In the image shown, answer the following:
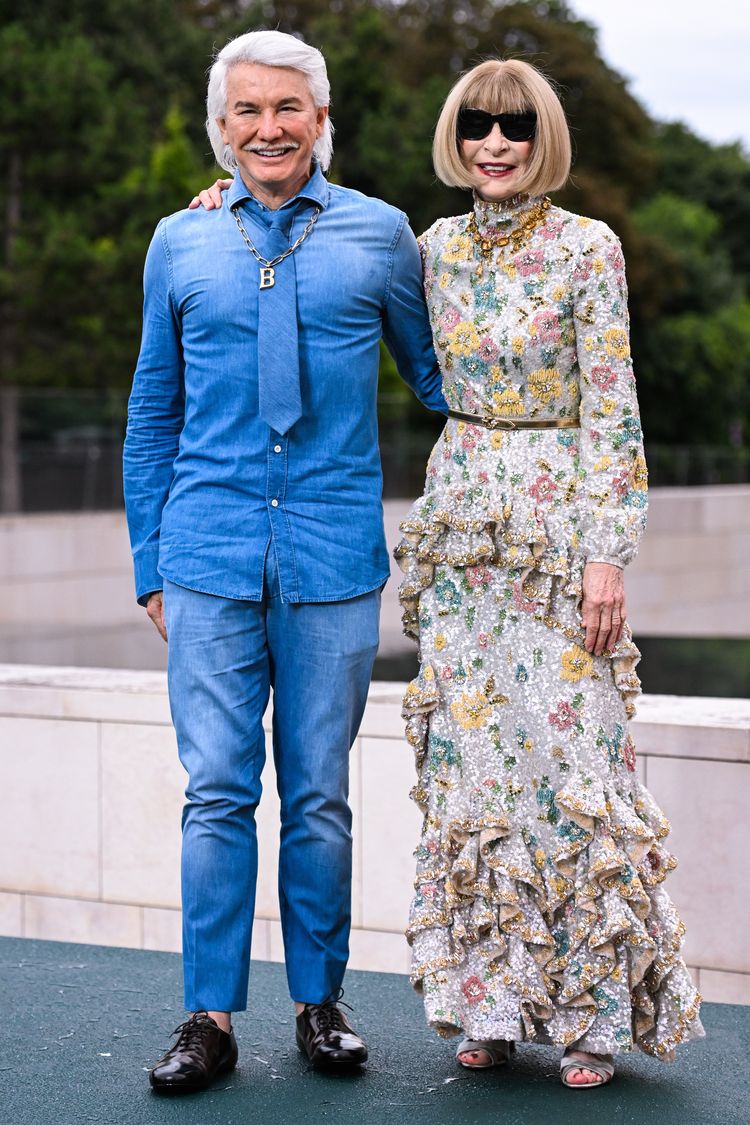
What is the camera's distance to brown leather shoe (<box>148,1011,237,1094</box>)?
3.62 m

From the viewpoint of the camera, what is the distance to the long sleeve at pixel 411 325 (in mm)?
3758

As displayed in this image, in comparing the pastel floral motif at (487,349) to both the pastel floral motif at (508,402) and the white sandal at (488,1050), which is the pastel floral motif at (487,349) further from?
the white sandal at (488,1050)

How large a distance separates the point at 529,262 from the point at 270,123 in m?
0.63

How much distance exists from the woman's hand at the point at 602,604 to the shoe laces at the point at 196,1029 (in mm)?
1165

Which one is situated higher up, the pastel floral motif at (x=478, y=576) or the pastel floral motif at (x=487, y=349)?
the pastel floral motif at (x=487, y=349)

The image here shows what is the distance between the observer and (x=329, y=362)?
3.72m

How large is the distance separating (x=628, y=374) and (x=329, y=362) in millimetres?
648

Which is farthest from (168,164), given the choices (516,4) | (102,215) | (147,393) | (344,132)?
(147,393)

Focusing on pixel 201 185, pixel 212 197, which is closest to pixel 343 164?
pixel 201 185

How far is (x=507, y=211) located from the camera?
12.0 feet

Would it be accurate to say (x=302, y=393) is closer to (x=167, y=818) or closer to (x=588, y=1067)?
(x=588, y=1067)

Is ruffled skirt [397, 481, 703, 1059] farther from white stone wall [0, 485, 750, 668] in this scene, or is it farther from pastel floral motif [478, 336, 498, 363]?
white stone wall [0, 485, 750, 668]

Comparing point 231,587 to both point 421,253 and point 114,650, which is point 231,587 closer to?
point 421,253

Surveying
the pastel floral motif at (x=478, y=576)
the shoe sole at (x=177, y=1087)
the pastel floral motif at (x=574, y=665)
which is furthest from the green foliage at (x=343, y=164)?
the shoe sole at (x=177, y=1087)
